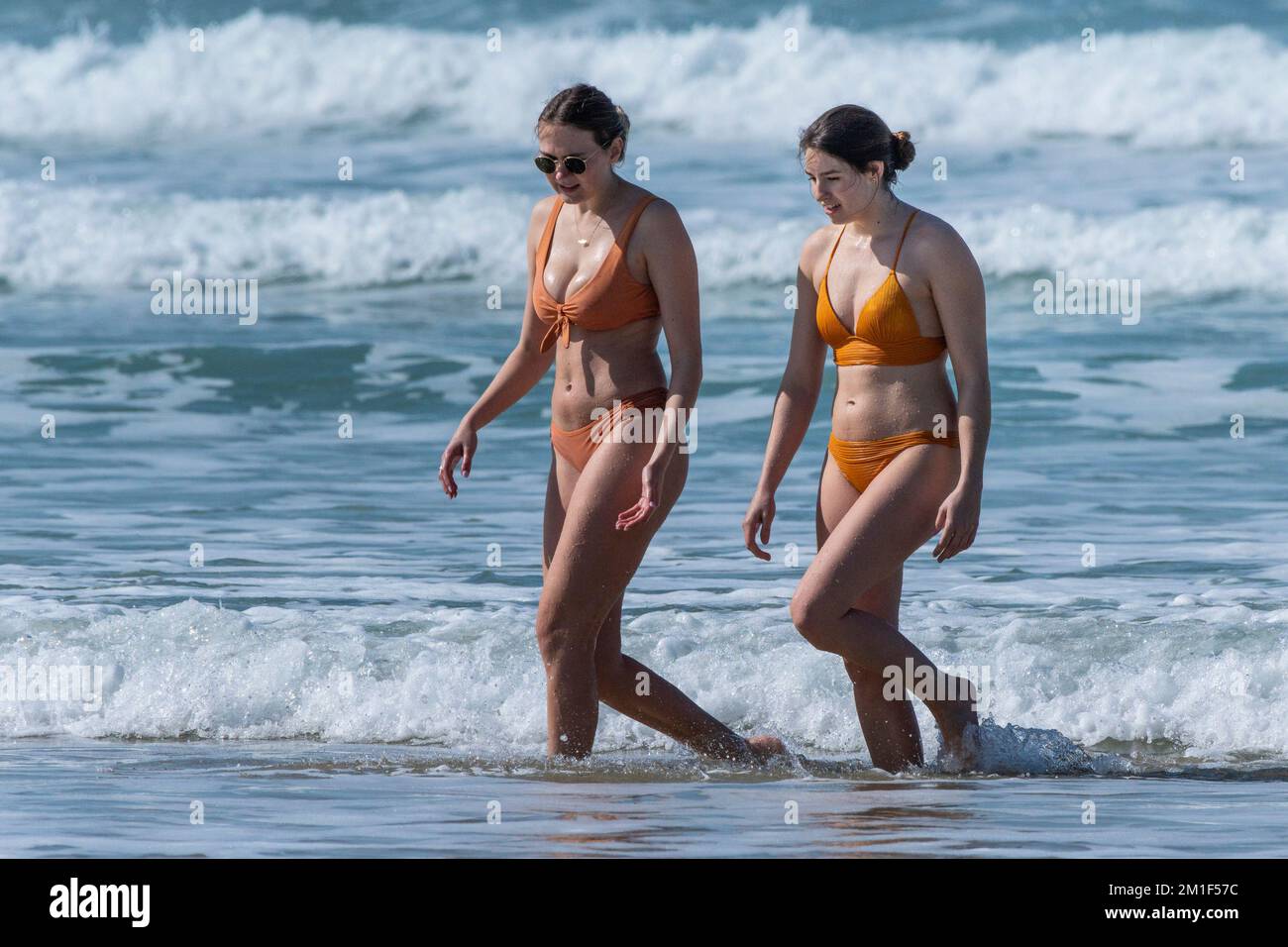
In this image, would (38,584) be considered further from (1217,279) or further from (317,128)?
(317,128)

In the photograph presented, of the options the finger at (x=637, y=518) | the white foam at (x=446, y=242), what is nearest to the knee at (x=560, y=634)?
the finger at (x=637, y=518)

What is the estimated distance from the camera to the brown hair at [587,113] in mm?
5195

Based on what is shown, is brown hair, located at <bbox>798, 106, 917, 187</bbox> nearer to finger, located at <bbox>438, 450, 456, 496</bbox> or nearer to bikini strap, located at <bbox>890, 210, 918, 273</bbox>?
bikini strap, located at <bbox>890, 210, 918, 273</bbox>

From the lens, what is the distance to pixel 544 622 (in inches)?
211

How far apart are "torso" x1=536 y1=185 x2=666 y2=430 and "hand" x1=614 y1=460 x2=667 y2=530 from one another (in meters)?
0.32

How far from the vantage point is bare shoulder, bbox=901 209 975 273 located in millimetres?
5148

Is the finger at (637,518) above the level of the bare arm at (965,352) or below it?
below

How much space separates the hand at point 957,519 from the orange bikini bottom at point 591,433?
0.86 m

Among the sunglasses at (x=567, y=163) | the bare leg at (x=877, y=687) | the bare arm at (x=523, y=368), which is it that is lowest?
the bare leg at (x=877, y=687)

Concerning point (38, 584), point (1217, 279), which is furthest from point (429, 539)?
point (1217, 279)

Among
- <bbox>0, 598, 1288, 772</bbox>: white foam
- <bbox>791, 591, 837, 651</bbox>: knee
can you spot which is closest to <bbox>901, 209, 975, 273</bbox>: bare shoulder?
<bbox>791, 591, 837, 651</bbox>: knee

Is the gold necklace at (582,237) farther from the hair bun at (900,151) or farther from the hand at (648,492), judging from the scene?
the hair bun at (900,151)
